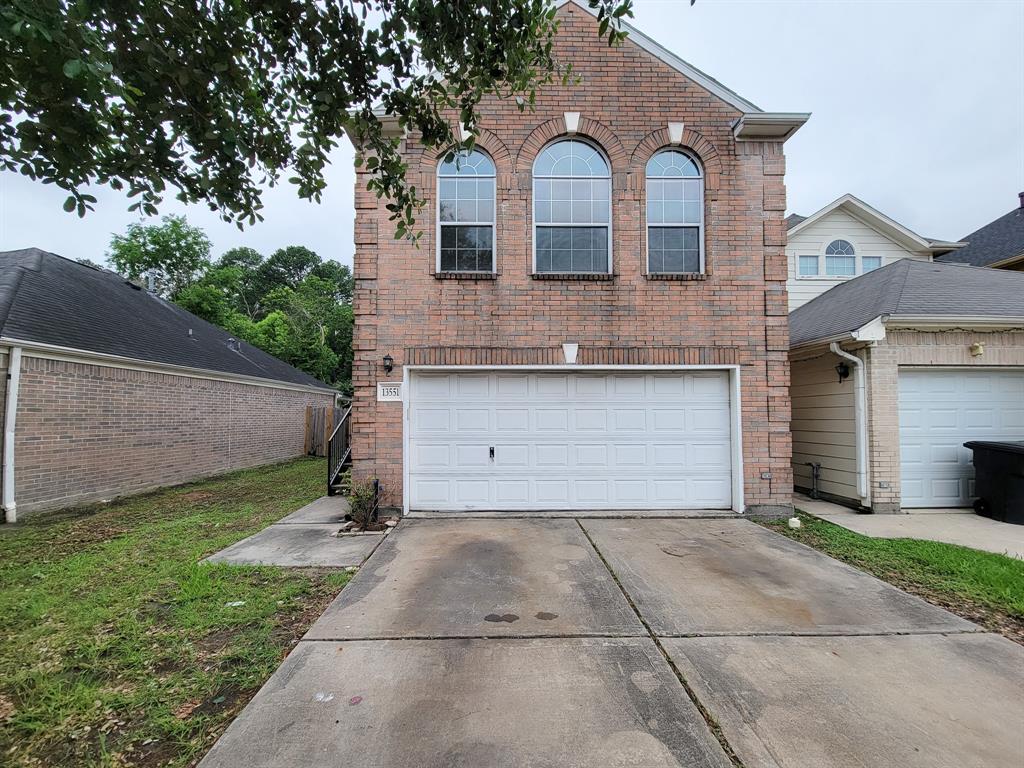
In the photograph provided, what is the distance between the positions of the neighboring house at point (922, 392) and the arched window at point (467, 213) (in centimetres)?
547

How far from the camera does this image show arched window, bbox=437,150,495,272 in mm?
6551

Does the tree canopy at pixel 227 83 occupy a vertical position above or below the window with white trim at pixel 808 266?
below

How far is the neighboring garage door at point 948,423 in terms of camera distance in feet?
22.0

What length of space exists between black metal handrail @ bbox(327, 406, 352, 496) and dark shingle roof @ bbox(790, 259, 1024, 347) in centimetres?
827

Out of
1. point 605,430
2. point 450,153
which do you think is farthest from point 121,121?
point 605,430

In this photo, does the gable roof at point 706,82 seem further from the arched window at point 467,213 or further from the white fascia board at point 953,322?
the white fascia board at point 953,322

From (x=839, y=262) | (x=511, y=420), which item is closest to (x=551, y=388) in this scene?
(x=511, y=420)

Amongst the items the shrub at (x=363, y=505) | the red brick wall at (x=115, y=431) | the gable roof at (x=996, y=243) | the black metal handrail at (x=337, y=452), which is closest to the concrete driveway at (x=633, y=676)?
the shrub at (x=363, y=505)

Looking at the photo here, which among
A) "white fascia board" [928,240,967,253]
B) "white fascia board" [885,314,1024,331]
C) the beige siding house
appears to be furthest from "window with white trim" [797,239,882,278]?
"white fascia board" [885,314,1024,331]

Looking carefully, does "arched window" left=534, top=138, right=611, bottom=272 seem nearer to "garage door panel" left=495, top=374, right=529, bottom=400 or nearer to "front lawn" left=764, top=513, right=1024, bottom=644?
"garage door panel" left=495, top=374, right=529, bottom=400

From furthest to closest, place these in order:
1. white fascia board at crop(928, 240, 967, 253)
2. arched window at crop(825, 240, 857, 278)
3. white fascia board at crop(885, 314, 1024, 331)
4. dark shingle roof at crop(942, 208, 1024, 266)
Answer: white fascia board at crop(928, 240, 967, 253) < dark shingle roof at crop(942, 208, 1024, 266) < arched window at crop(825, 240, 857, 278) < white fascia board at crop(885, 314, 1024, 331)

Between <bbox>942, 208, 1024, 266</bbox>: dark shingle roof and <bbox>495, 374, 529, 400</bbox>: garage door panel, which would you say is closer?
<bbox>495, 374, 529, 400</bbox>: garage door panel

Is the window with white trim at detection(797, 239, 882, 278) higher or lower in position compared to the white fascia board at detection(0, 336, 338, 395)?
higher

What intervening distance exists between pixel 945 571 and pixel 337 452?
8.66 m
